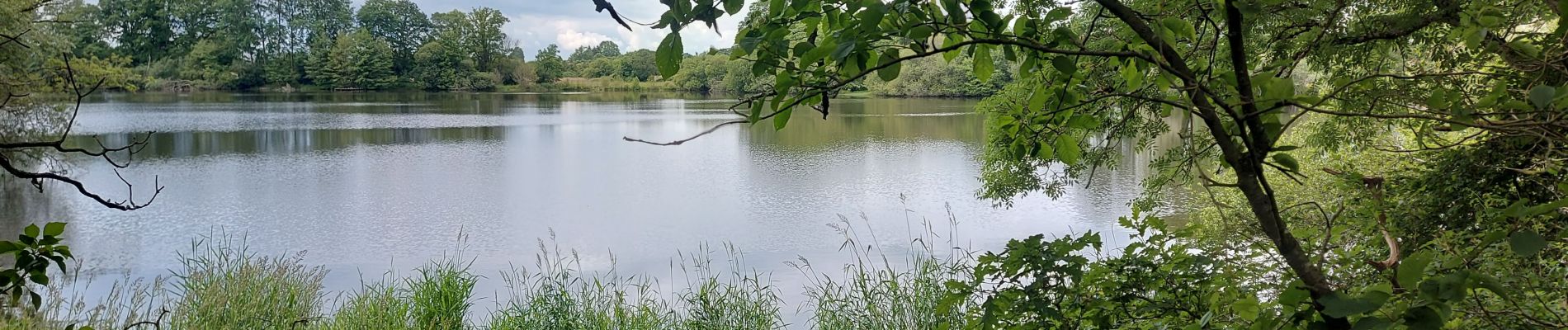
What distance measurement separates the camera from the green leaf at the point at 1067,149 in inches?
34.7

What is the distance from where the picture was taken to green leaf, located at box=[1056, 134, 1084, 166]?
88cm

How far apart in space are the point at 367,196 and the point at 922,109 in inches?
865

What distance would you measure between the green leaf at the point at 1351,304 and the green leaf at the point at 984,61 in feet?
1.12

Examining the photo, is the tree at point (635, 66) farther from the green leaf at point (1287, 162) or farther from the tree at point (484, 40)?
the green leaf at point (1287, 162)

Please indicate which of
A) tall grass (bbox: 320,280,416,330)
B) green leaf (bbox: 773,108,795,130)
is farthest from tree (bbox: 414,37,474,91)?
green leaf (bbox: 773,108,795,130)

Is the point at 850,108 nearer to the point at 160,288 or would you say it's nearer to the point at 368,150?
the point at 368,150

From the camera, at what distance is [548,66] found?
5272 centimetres

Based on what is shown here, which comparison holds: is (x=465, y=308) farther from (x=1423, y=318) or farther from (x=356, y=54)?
(x=356, y=54)

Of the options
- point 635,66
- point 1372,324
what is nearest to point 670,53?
point 1372,324

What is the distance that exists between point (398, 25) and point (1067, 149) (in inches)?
2210

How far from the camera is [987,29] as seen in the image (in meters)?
0.72

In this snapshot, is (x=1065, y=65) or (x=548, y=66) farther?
(x=548, y=66)

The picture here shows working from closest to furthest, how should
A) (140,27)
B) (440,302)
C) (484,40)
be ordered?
(440,302) → (140,27) → (484,40)

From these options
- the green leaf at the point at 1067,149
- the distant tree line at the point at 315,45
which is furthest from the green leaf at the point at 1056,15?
the distant tree line at the point at 315,45
